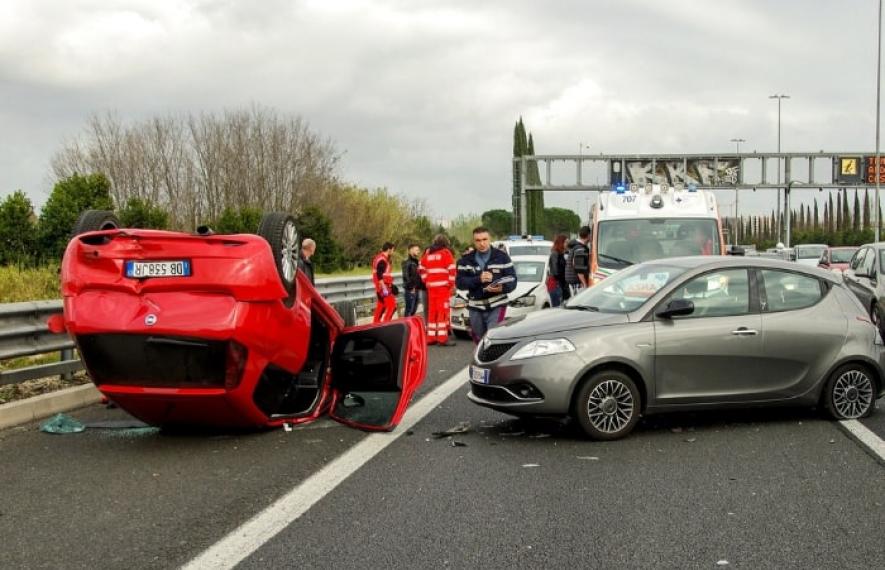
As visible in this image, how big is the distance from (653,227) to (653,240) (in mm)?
223

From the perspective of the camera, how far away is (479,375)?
812 cm

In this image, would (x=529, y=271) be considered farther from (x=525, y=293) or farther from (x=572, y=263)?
(x=572, y=263)

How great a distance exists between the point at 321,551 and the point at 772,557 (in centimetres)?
219

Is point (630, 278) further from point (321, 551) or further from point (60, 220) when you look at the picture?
point (60, 220)

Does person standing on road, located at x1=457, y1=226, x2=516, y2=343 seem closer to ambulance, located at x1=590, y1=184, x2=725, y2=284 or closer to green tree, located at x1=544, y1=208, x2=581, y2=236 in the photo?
ambulance, located at x1=590, y1=184, x2=725, y2=284

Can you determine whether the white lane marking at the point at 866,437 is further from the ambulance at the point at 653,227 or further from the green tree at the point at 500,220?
the green tree at the point at 500,220

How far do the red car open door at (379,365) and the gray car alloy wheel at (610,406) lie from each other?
1.58 metres

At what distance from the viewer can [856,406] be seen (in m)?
8.44

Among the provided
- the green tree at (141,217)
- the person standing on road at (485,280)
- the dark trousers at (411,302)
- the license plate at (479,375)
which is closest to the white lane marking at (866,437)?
the license plate at (479,375)

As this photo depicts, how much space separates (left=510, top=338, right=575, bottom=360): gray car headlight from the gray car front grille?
148 millimetres

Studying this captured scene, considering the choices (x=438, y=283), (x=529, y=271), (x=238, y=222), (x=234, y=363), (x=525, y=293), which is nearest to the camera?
(x=234, y=363)

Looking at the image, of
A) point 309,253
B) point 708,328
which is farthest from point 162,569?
point 309,253

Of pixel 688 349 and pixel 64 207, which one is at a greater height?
pixel 64 207

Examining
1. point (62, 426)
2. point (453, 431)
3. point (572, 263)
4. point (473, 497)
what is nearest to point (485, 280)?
point (453, 431)
